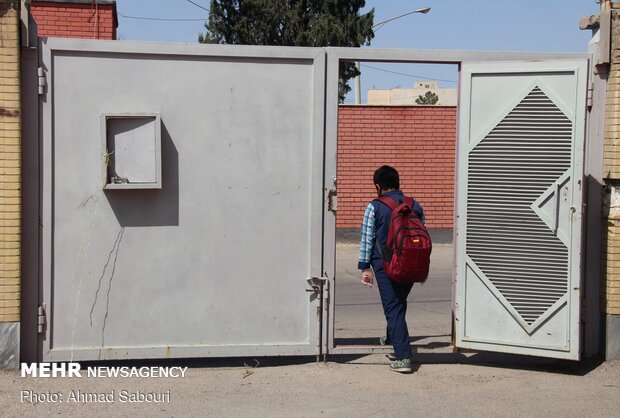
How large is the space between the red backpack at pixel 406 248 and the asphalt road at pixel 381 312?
1.12 m

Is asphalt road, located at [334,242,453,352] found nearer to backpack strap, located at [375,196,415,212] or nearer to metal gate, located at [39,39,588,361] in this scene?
metal gate, located at [39,39,588,361]

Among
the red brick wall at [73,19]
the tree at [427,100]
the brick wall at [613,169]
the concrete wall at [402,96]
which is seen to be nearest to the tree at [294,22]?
the red brick wall at [73,19]

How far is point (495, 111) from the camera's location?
648cm

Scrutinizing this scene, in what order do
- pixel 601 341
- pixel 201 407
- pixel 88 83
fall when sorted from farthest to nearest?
pixel 601 341, pixel 88 83, pixel 201 407

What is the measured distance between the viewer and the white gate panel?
634 centimetres

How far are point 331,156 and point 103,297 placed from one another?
2.19m

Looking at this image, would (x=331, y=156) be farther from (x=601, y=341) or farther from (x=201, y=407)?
(x=601, y=341)

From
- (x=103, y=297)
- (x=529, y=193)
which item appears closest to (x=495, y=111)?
(x=529, y=193)

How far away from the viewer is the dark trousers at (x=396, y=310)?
6.43 m

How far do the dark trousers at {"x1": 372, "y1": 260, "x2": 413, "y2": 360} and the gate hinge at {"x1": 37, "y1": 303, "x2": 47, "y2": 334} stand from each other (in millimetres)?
2675

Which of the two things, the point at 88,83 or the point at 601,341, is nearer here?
the point at 88,83

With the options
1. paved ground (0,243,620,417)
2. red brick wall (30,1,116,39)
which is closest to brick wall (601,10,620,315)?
paved ground (0,243,620,417)

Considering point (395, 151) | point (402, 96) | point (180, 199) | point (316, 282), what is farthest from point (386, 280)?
point (402, 96)

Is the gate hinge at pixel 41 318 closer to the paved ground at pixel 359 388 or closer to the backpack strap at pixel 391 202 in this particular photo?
the paved ground at pixel 359 388
